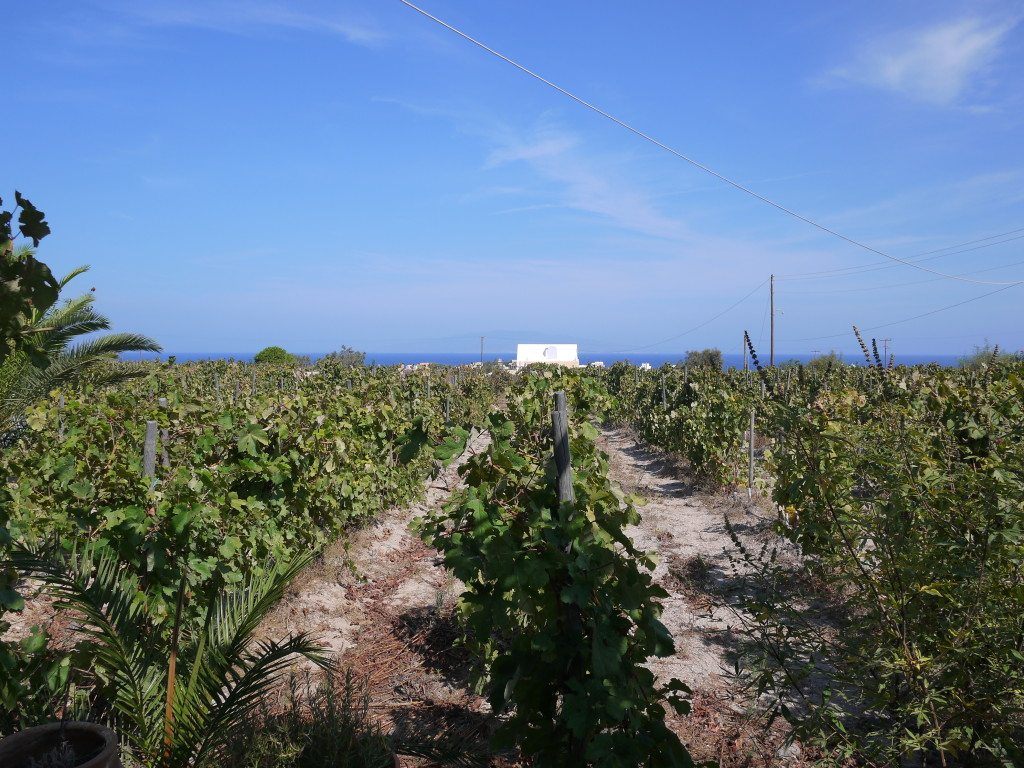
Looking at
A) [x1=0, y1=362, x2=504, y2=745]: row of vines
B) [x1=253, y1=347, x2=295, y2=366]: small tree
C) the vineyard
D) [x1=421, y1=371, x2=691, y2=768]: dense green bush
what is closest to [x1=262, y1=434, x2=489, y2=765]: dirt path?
the vineyard

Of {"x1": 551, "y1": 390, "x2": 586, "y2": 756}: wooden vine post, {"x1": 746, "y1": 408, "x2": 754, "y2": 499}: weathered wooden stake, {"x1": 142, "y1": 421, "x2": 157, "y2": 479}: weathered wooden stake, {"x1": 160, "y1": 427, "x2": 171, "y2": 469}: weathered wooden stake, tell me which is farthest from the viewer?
{"x1": 746, "y1": 408, "x2": 754, "y2": 499}: weathered wooden stake

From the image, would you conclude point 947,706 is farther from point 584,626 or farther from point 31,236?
point 31,236

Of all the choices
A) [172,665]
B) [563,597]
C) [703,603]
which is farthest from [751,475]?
[172,665]

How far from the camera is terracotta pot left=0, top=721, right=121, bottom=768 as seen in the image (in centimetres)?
216

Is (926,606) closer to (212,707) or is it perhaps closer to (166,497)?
(212,707)

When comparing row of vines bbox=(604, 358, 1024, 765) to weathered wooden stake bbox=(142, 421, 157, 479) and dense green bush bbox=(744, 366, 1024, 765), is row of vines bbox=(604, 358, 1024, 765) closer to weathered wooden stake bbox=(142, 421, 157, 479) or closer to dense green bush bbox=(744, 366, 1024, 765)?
dense green bush bbox=(744, 366, 1024, 765)

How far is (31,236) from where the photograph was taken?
5.65 ft

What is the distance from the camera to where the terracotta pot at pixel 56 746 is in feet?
7.09

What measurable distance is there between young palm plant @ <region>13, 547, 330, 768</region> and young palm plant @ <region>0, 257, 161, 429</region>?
539 centimetres

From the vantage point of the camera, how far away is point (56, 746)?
7.37ft

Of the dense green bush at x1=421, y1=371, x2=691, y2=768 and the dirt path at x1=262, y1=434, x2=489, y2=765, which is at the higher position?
the dense green bush at x1=421, y1=371, x2=691, y2=768

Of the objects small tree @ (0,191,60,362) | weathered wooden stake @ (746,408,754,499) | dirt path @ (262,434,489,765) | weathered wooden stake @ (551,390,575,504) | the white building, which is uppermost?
the white building

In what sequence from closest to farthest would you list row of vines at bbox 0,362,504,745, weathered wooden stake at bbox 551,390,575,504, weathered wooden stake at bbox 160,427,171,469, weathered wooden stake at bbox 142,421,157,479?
weathered wooden stake at bbox 551,390,575,504, row of vines at bbox 0,362,504,745, weathered wooden stake at bbox 142,421,157,479, weathered wooden stake at bbox 160,427,171,469

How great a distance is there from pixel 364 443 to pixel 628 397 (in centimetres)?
1215
